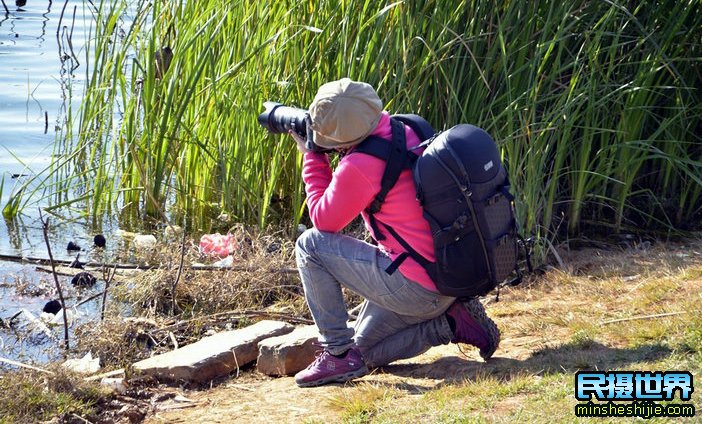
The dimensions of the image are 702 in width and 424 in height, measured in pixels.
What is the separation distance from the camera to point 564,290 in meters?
4.75

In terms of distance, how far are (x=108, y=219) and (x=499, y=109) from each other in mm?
2650

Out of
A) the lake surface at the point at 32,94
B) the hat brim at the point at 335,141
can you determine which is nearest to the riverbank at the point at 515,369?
the hat brim at the point at 335,141

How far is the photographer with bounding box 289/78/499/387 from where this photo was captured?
3.62 m

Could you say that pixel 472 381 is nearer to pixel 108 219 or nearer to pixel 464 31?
pixel 464 31

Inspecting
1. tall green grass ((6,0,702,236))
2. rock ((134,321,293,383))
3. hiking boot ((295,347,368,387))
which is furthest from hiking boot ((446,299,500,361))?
tall green grass ((6,0,702,236))

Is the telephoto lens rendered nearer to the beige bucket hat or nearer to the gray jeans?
the beige bucket hat

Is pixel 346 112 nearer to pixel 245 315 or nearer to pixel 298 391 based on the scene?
pixel 298 391

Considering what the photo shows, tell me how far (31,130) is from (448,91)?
4654 mm

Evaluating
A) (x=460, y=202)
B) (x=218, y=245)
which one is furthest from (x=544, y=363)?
(x=218, y=245)

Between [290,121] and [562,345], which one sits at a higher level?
[290,121]

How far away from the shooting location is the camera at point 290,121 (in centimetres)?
385

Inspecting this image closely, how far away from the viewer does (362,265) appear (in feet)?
12.5

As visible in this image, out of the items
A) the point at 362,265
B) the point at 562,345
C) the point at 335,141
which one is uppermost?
the point at 335,141

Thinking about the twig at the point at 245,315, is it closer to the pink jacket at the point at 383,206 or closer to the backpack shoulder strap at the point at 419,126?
the pink jacket at the point at 383,206
